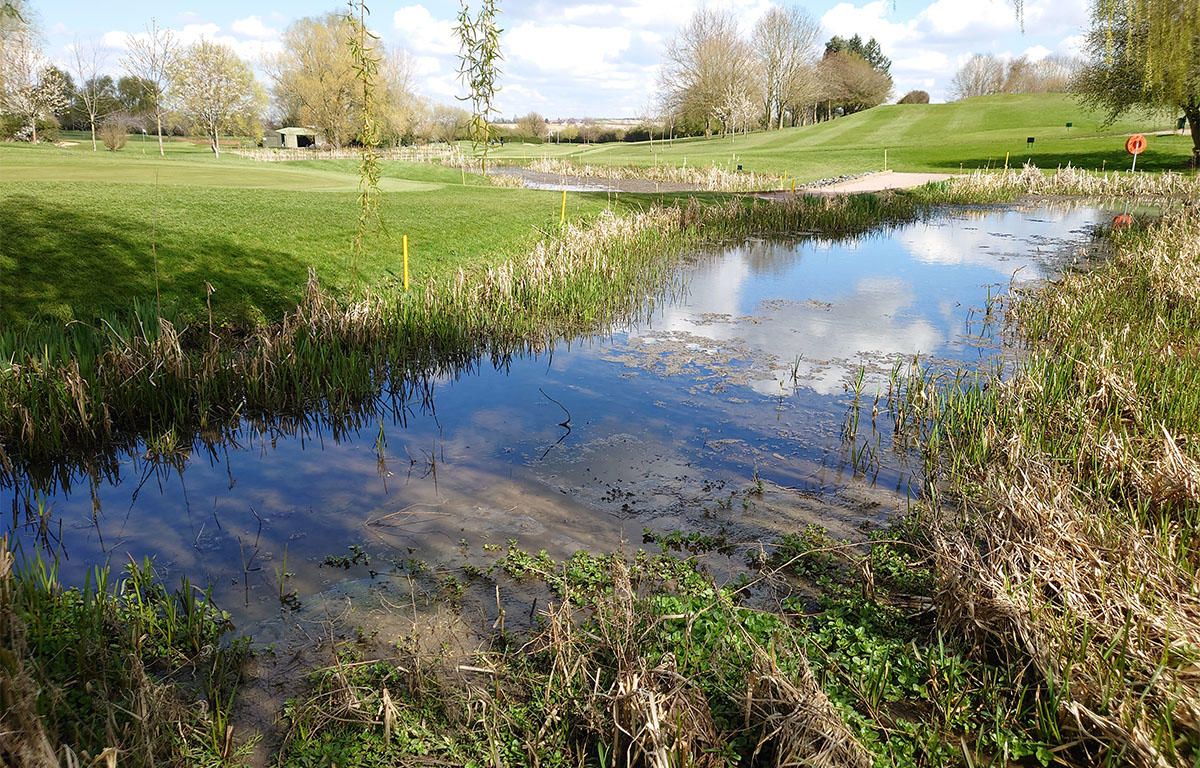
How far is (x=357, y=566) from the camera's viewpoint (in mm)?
4359

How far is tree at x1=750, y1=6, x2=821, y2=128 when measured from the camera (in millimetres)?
64125

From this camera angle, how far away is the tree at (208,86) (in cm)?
4531

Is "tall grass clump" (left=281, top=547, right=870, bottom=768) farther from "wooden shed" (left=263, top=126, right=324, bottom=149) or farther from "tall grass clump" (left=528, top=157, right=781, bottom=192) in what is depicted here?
"wooden shed" (left=263, top=126, right=324, bottom=149)

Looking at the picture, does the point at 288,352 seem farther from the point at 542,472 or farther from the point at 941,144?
the point at 941,144

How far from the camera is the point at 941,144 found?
143ft

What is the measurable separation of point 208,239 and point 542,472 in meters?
6.98

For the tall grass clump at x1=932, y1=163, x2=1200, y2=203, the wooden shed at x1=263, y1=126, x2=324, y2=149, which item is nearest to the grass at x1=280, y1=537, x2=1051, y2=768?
the tall grass clump at x1=932, y1=163, x2=1200, y2=203

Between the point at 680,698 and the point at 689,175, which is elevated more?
the point at 689,175

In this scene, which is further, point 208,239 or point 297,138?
point 297,138

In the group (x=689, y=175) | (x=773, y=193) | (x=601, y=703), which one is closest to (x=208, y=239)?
(x=601, y=703)

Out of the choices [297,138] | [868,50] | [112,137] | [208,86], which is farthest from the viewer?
[868,50]

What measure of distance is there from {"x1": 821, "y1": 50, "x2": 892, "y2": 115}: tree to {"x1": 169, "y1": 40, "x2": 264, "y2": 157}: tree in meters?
51.2

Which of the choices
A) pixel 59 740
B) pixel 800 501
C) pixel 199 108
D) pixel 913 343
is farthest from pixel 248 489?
pixel 199 108

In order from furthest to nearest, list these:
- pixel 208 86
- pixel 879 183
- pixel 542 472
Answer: pixel 208 86, pixel 879 183, pixel 542 472
